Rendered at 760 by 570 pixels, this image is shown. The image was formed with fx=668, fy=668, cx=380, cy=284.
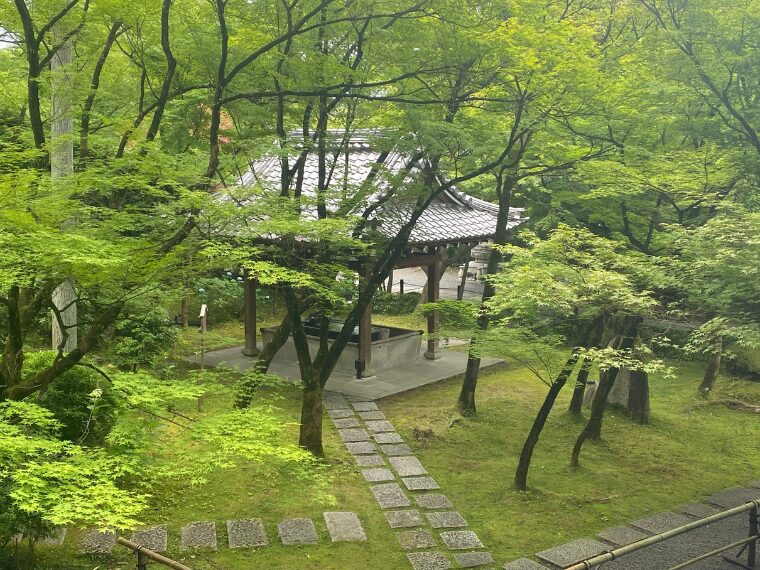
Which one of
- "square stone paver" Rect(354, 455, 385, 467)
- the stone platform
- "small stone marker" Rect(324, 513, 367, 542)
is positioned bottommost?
the stone platform

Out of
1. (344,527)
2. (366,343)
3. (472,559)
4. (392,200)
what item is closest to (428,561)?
(472,559)

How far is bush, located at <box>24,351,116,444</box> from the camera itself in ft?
23.5

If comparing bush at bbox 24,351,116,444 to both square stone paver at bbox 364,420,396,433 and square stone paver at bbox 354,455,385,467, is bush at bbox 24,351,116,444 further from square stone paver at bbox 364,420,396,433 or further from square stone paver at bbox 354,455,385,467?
square stone paver at bbox 364,420,396,433

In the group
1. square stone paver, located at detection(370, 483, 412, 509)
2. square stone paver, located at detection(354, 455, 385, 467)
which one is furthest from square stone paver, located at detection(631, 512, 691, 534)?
square stone paver, located at detection(354, 455, 385, 467)

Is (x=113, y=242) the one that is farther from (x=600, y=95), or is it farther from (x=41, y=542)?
(x=600, y=95)

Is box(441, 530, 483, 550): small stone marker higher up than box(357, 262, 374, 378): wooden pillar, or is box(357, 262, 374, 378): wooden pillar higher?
box(357, 262, 374, 378): wooden pillar

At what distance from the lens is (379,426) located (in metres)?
12.5

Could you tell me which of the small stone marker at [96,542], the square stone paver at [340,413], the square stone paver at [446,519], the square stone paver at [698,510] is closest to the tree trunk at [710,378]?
the square stone paver at [698,510]

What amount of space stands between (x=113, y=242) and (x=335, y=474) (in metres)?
5.26

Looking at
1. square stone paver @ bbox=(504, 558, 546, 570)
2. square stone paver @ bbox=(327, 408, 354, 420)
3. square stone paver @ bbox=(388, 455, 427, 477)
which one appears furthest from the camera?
square stone paver @ bbox=(327, 408, 354, 420)

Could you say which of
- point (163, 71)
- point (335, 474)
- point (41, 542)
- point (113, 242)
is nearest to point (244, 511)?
point (335, 474)

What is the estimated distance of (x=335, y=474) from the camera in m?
10.1

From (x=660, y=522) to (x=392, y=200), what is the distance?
6.46 m

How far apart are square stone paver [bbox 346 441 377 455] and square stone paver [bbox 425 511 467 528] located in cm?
234
